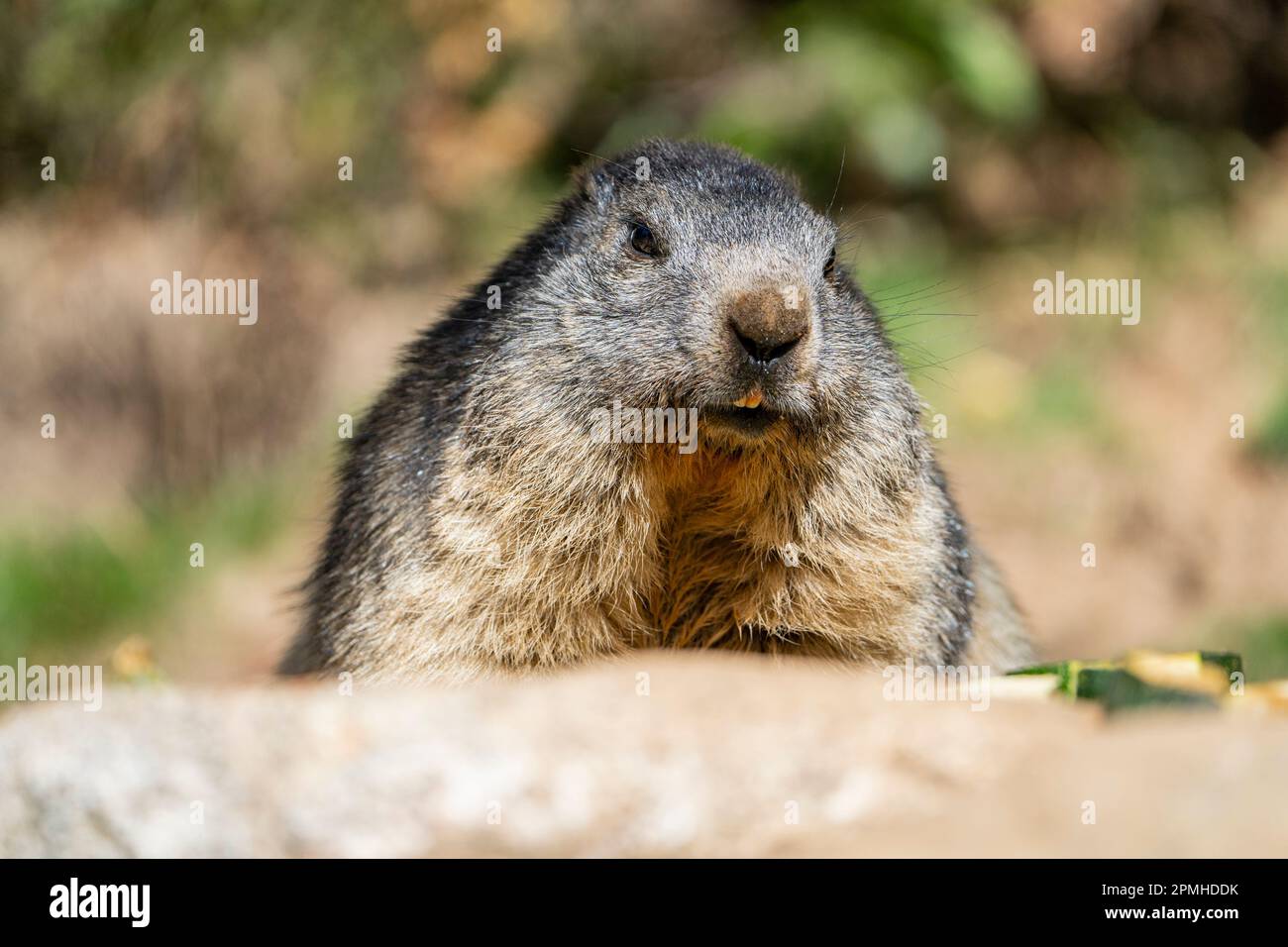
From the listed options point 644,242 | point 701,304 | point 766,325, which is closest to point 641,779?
point 766,325

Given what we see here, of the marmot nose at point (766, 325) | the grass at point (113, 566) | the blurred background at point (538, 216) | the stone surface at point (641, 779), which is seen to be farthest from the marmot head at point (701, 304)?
the grass at point (113, 566)

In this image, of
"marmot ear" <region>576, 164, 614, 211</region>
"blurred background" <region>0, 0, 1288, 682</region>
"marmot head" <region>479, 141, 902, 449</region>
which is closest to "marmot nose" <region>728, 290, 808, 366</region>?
"marmot head" <region>479, 141, 902, 449</region>

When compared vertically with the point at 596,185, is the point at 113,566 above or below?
below

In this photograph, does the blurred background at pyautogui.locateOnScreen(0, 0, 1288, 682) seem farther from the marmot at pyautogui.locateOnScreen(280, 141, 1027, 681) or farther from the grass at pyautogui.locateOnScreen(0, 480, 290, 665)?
the marmot at pyautogui.locateOnScreen(280, 141, 1027, 681)

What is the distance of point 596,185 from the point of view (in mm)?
6281

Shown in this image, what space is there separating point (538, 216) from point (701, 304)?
7.42 meters

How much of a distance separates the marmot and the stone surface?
4.79 feet

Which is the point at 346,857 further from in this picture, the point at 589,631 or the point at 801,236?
the point at 801,236

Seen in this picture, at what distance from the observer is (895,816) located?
11.7ft

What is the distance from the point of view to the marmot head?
509cm

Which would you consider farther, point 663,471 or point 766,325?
point 663,471

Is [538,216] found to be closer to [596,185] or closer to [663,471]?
[596,185]

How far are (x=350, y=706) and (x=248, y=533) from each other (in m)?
8.29

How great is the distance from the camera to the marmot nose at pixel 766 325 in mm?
5000
